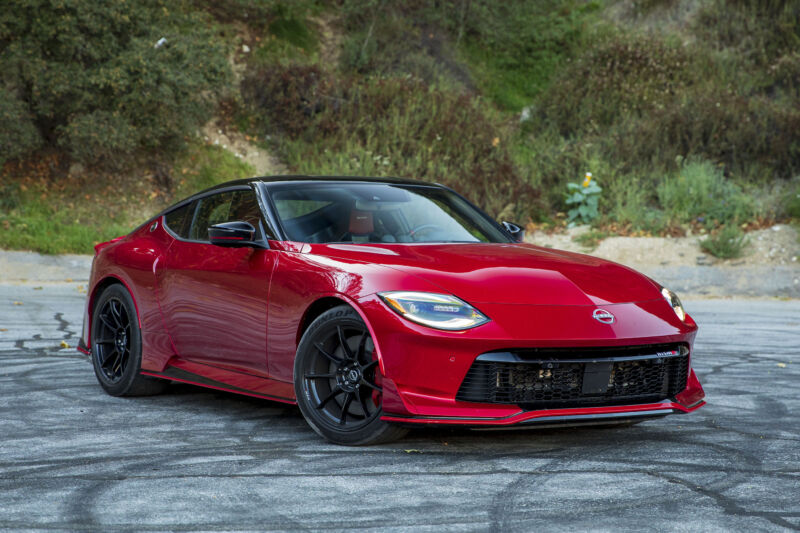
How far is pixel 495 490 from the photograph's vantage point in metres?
4.30

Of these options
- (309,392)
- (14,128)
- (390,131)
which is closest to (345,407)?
(309,392)

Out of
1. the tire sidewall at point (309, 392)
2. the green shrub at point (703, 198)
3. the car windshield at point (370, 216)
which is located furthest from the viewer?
the green shrub at point (703, 198)

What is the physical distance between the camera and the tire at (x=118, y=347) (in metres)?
6.65

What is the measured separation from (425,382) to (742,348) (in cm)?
596

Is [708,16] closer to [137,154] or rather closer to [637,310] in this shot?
[137,154]

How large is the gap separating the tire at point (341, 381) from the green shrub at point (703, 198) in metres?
15.6

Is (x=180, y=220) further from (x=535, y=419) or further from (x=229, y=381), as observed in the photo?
(x=535, y=419)

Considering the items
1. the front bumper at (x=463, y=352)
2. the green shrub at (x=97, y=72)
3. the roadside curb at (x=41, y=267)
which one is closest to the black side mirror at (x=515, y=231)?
the front bumper at (x=463, y=352)

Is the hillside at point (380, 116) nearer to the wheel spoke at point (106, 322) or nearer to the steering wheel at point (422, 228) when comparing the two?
the wheel spoke at point (106, 322)

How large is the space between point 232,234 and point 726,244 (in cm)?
1437

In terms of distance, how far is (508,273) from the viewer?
511 cm

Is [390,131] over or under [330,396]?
over

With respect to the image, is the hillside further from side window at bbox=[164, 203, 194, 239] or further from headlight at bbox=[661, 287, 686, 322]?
headlight at bbox=[661, 287, 686, 322]

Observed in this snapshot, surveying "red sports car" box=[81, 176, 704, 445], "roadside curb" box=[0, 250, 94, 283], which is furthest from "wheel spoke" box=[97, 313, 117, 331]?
"roadside curb" box=[0, 250, 94, 283]
